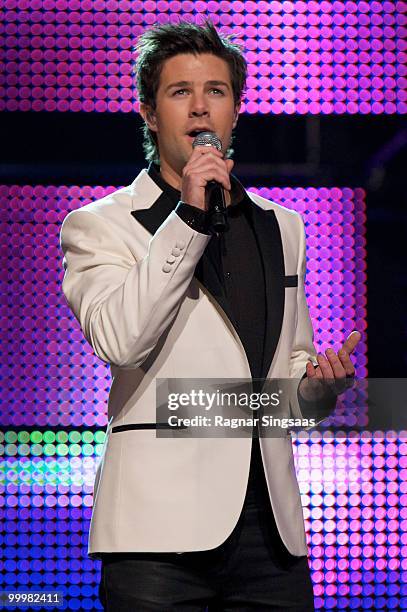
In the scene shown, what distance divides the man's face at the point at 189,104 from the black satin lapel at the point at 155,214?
3.4 inches

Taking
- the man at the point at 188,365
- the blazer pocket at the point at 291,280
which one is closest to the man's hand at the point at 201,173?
the man at the point at 188,365

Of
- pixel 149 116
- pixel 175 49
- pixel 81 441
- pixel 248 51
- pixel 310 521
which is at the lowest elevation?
pixel 310 521

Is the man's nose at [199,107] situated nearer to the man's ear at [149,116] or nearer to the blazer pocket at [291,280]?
the man's ear at [149,116]

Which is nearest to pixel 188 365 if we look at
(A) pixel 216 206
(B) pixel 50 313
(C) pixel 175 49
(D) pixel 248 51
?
(A) pixel 216 206

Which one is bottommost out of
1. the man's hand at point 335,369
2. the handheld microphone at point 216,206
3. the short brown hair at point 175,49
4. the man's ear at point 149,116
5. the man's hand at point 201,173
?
the man's hand at point 335,369

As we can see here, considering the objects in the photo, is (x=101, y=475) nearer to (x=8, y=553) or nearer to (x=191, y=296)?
(x=191, y=296)

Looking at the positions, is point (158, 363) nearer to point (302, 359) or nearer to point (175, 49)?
point (302, 359)

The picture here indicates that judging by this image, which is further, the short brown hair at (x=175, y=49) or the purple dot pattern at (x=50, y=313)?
the purple dot pattern at (x=50, y=313)

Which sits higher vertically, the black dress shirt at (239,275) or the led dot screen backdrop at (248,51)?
the led dot screen backdrop at (248,51)

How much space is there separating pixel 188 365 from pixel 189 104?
1.59 feet

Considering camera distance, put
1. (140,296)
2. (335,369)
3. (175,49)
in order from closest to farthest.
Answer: (140,296) → (335,369) → (175,49)

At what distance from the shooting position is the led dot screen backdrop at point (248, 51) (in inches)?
102

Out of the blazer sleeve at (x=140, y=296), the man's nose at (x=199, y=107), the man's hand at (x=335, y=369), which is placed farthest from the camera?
the man's nose at (x=199, y=107)

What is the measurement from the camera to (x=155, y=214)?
5.72 feet
